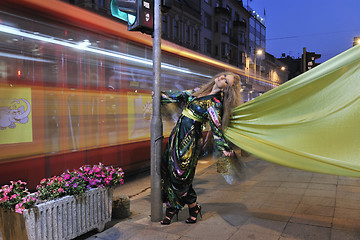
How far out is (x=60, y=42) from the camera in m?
4.97

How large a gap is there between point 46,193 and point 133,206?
207cm

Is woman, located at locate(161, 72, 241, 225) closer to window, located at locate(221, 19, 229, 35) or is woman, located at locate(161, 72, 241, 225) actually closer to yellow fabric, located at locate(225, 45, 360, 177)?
yellow fabric, located at locate(225, 45, 360, 177)

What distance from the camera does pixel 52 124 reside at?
15.9 ft

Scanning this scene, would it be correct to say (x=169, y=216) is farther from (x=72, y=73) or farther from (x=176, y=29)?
(x=176, y=29)

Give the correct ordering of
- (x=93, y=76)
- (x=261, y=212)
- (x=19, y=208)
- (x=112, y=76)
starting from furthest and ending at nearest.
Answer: (x=112, y=76) → (x=93, y=76) → (x=261, y=212) → (x=19, y=208)

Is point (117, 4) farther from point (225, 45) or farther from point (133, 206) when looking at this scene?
point (225, 45)

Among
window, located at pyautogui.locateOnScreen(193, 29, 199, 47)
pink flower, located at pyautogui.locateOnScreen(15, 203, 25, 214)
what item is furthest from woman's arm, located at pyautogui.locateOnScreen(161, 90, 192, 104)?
window, located at pyautogui.locateOnScreen(193, 29, 199, 47)

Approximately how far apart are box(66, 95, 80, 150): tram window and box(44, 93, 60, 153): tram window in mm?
228

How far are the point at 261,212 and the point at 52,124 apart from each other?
3.77 m

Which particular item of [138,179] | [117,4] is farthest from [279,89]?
[138,179]

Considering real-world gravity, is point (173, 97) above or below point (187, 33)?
below

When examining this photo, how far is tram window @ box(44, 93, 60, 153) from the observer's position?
4750 millimetres

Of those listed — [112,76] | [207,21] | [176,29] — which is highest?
[207,21]

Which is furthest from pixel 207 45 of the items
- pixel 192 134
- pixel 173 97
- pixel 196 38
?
pixel 192 134
